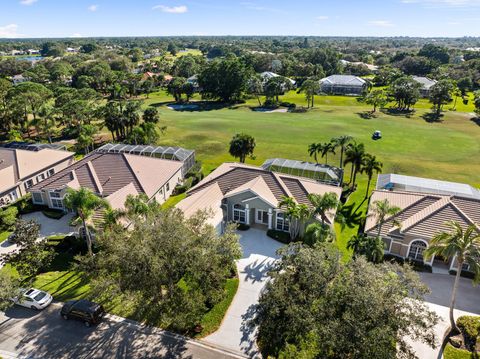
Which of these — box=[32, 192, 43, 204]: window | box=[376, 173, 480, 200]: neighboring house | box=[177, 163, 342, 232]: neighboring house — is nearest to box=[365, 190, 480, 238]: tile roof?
box=[177, 163, 342, 232]: neighboring house

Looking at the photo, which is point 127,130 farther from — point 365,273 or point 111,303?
point 365,273

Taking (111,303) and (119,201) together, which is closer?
(111,303)

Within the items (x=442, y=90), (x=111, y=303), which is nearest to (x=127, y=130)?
(x=111, y=303)

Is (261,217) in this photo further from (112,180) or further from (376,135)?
(376,135)

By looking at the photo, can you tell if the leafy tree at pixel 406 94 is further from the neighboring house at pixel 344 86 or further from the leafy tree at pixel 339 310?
the leafy tree at pixel 339 310

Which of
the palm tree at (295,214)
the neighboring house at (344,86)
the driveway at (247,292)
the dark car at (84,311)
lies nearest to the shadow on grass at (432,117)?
the neighboring house at (344,86)

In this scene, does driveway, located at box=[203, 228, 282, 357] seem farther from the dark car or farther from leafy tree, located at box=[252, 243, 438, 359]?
the dark car

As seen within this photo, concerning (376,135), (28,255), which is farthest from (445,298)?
(376,135)
